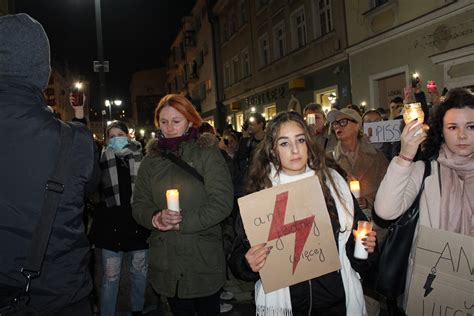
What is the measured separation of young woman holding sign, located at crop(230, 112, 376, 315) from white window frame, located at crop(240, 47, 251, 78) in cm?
2237

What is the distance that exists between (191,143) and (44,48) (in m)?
1.54

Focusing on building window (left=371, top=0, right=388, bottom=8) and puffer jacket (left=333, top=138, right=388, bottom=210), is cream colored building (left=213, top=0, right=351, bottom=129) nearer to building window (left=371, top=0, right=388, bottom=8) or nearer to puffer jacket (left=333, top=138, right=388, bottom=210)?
building window (left=371, top=0, right=388, bottom=8)

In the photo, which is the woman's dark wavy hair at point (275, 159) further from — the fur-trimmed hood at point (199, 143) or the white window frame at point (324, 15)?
the white window frame at point (324, 15)

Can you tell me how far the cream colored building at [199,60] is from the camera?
31953 mm

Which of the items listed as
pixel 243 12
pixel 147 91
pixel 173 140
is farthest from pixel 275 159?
pixel 147 91

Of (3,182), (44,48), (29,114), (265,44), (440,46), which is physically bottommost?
(3,182)

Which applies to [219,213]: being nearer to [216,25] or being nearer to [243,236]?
[243,236]

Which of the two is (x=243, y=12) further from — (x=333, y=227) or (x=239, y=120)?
(x=333, y=227)

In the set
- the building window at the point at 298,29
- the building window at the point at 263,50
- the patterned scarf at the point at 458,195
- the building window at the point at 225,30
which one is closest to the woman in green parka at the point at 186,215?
the patterned scarf at the point at 458,195

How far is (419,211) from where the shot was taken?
2.49 metres

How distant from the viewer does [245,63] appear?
2522cm

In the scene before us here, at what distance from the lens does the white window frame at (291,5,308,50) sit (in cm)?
1755

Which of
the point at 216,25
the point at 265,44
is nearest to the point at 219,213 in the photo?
the point at 265,44

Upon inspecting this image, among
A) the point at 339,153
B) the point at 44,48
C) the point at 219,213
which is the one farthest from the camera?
the point at 339,153
